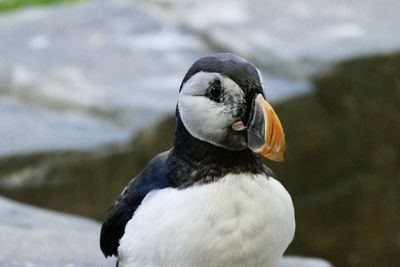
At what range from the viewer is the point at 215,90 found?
203 cm

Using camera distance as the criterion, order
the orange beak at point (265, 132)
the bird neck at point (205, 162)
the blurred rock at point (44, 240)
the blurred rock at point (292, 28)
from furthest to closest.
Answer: the blurred rock at point (292, 28) < the blurred rock at point (44, 240) < the bird neck at point (205, 162) < the orange beak at point (265, 132)

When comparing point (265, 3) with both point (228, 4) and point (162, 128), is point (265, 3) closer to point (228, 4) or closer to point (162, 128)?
point (228, 4)

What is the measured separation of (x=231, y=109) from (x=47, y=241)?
3.58ft

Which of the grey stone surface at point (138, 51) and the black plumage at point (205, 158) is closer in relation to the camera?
the black plumage at point (205, 158)

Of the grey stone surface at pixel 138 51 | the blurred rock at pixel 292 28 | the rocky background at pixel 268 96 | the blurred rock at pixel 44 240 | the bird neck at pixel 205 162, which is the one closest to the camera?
the bird neck at pixel 205 162

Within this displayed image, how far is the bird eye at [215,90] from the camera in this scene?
203 centimetres

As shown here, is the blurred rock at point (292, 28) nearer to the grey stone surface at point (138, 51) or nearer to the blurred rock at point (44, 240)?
the grey stone surface at point (138, 51)

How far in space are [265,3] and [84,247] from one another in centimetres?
188

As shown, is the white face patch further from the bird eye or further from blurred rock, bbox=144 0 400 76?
blurred rock, bbox=144 0 400 76

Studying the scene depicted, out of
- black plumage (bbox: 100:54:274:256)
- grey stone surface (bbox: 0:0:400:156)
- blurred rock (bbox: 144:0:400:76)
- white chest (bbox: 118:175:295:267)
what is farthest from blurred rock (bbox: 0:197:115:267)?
blurred rock (bbox: 144:0:400:76)

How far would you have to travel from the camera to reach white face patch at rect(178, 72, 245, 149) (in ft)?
6.59

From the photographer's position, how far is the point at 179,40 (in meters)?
4.29

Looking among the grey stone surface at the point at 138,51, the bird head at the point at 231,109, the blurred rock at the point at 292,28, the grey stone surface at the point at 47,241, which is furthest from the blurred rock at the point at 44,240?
the blurred rock at the point at 292,28

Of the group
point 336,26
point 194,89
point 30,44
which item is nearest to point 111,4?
point 30,44
